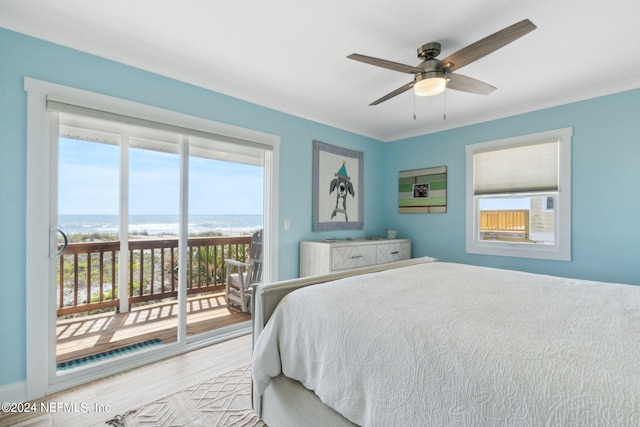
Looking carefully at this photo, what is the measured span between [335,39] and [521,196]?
268 cm

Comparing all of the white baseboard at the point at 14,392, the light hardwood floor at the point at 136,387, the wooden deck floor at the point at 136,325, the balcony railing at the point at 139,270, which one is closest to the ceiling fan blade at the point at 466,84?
the balcony railing at the point at 139,270

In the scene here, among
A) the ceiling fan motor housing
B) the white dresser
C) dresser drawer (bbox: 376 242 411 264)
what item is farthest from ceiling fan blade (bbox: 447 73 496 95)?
dresser drawer (bbox: 376 242 411 264)

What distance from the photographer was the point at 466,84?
6.91 ft

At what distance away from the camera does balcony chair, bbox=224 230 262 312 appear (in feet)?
10.7

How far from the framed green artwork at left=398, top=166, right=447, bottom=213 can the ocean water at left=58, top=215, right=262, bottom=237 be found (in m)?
2.19

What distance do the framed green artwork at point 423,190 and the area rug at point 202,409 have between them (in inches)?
120

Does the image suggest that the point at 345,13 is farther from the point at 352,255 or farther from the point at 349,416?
the point at 352,255

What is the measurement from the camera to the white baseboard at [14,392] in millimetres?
1833

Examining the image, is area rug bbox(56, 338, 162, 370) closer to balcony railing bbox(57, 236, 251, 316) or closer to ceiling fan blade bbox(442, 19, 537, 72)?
balcony railing bbox(57, 236, 251, 316)

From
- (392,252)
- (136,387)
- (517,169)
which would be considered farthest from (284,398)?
(517,169)

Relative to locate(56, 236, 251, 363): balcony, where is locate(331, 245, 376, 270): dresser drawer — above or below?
above

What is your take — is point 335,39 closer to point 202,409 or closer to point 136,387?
point 202,409

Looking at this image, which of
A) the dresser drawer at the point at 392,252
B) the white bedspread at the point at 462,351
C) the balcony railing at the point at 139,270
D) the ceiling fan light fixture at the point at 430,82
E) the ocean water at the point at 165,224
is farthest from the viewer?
the dresser drawer at the point at 392,252

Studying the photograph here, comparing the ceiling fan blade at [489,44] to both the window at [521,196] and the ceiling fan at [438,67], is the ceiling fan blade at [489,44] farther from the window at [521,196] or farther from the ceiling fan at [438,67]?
the window at [521,196]
